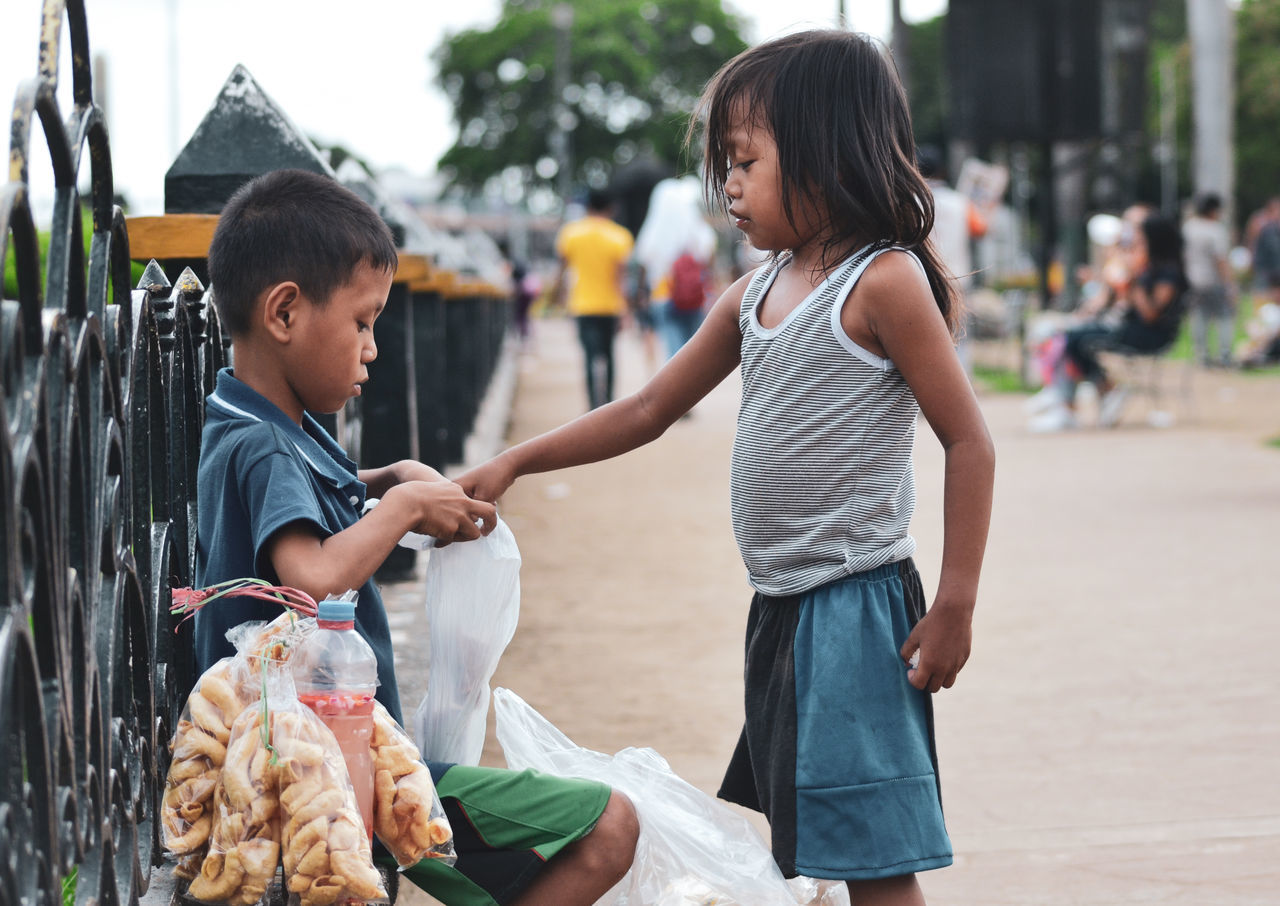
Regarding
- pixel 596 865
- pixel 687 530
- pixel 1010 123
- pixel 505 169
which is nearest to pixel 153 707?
pixel 596 865

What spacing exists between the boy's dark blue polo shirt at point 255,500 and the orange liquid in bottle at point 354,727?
0.21 m

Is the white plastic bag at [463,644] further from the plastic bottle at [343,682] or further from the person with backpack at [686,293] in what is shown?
the person with backpack at [686,293]

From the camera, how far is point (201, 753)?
201cm

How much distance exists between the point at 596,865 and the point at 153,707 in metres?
0.68

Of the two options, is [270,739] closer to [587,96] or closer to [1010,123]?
[1010,123]

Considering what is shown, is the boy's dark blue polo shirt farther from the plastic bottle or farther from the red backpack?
the red backpack

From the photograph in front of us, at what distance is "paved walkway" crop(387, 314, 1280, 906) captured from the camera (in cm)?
332

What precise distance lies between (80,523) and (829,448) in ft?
3.46

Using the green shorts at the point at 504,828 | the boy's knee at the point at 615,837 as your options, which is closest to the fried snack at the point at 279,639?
the green shorts at the point at 504,828

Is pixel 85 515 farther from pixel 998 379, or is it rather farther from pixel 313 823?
pixel 998 379

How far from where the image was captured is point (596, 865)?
7.52 ft

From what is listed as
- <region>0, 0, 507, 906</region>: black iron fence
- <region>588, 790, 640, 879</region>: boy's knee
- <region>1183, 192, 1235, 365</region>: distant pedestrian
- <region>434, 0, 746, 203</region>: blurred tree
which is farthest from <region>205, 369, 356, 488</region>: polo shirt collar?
<region>434, 0, 746, 203</region>: blurred tree

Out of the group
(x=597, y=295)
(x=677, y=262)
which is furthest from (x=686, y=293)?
(x=597, y=295)

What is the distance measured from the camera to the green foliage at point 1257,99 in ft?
183
